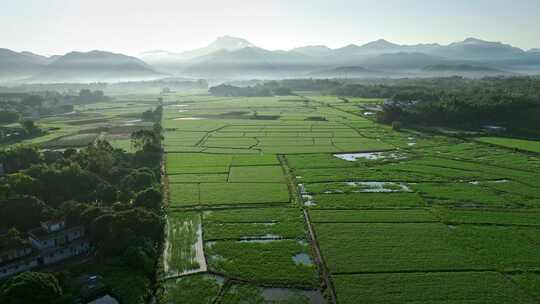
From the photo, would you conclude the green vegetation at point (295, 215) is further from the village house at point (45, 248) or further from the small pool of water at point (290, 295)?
the village house at point (45, 248)

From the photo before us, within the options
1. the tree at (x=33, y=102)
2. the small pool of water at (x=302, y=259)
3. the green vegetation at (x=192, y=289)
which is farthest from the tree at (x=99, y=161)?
the tree at (x=33, y=102)

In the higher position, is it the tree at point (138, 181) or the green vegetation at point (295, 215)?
the tree at point (138, 181)

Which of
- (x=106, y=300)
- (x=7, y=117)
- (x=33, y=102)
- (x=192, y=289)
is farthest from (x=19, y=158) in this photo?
(x=33, y=102)

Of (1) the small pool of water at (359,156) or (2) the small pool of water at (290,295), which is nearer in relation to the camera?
(2) the small pool of water at (290,295)

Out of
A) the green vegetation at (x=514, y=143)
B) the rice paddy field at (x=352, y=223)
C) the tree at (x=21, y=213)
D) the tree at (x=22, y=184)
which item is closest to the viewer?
the rice paddy field at (x=352, y=223)

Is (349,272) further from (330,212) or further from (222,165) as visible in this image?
(222,165)

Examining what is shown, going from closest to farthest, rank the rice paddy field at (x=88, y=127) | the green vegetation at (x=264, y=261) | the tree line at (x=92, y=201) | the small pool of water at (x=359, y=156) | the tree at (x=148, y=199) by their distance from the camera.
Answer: the green vegetation at (x=264, y=261) < the tree line at (x=92, y=201) < the tree at (x=148, y=199) < the small pool of water at (x=359, y=156) < the rice paddy field at (x=88, y=127)
